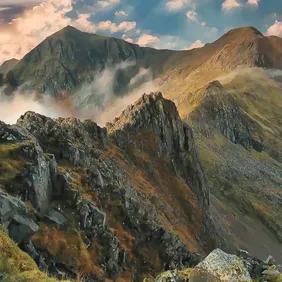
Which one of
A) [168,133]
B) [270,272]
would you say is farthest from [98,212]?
[168,133]

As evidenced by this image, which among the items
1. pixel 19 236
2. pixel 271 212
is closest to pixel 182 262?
pixel 19 236

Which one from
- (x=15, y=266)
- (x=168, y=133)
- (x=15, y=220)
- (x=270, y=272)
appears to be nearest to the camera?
(x=15, y=266)

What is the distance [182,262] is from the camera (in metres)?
58.8

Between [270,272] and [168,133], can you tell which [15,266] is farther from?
[168,133]

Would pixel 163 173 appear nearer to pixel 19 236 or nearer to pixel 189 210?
pixel 189 210

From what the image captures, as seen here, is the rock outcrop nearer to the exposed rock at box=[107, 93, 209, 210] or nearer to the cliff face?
the cliff face

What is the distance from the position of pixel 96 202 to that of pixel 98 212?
6.25m

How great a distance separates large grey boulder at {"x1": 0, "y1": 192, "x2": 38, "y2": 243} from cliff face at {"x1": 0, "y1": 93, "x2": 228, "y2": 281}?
8 centimetres

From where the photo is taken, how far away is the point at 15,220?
3127 centimetres

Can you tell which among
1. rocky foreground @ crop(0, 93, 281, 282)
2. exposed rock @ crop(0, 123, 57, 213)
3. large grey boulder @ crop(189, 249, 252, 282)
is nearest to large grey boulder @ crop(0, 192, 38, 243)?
rocky foreground @ crop(0, 93, 281, 282)

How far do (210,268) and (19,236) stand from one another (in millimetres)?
16349

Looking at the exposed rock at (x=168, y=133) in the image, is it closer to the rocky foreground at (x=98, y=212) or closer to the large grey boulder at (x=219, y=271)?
the rocky foreground at (x=98, y=212)

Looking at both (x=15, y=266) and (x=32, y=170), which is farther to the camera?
→ (x=32, y=170)

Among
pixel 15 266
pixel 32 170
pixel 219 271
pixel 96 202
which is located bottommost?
pixel 96 202
